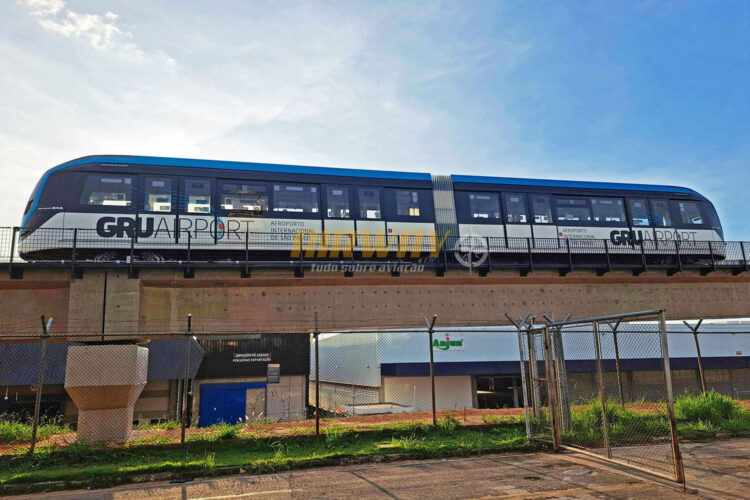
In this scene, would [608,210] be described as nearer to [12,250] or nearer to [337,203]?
[337,203]

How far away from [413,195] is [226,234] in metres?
7.56

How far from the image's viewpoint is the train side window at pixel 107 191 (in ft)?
56.4

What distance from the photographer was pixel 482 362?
28.5m

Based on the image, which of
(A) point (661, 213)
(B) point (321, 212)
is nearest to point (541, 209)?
(A) point (661, 213)

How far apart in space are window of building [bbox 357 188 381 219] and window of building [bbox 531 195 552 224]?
6840 millimetres

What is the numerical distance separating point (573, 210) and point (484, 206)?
4.25 m

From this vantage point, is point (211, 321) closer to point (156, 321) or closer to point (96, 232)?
point (156, 321)

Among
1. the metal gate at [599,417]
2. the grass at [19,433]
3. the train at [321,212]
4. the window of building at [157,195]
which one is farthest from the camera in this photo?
the window of building at [157,195]

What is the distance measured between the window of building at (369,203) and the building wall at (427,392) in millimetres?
11596

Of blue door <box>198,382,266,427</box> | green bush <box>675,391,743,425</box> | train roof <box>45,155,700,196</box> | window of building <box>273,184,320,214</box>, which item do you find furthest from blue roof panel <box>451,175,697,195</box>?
blue door <box>198,382,266,427</box>

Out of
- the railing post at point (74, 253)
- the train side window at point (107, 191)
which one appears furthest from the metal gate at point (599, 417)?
the train side window at point (107, 191)

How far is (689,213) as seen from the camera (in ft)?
78.3

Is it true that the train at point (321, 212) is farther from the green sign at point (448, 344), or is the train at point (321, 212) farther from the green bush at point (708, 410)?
the green sign at point (448, 344)

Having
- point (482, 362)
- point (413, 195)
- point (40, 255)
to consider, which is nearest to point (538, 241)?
point (413, 195)
